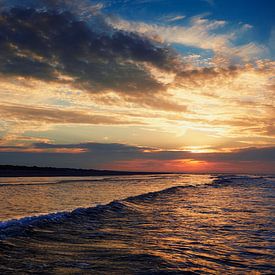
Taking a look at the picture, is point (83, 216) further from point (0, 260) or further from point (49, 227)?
point (0, 260)

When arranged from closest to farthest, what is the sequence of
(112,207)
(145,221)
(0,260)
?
(0,260) → (145,221) → (112,207)

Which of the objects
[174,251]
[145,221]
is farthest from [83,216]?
[174,251]

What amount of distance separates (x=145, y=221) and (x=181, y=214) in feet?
10.3

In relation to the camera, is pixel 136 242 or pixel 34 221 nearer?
pixel 136 242

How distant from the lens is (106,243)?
11.5 meters

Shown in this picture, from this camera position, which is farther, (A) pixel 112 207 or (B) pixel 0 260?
(A) pixel 112 207

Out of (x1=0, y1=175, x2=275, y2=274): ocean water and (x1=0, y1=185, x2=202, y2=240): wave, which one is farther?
(x1=0, y1=185, x2=202, y2=240): wave

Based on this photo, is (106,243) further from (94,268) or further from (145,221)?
(145,221)

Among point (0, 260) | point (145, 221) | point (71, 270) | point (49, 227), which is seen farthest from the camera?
point (145, 221)

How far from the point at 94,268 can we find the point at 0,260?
8.61 feet

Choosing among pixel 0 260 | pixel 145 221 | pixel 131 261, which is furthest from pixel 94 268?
pixel 145 221

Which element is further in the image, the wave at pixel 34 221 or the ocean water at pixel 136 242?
the wave at pixel 34 221

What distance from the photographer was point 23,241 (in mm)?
11594

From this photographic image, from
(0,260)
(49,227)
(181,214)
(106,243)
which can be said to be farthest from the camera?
(181,214)
